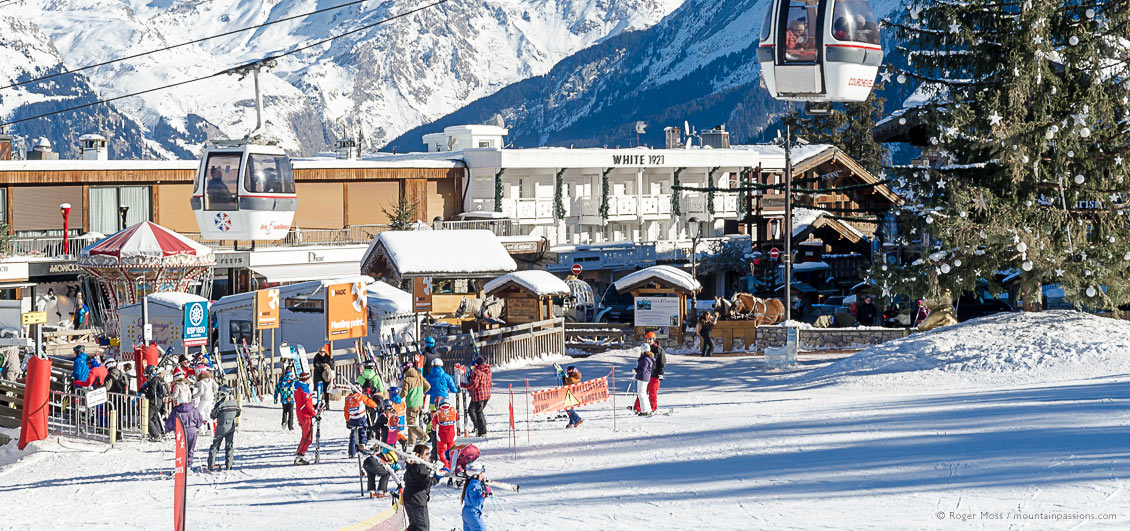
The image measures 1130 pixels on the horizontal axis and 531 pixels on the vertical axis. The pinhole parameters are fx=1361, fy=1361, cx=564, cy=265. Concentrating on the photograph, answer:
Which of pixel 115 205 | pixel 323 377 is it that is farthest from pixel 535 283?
pixel 115 205

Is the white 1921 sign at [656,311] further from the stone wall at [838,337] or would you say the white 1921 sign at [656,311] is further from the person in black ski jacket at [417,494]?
the person in black ski jacket at [417,494]

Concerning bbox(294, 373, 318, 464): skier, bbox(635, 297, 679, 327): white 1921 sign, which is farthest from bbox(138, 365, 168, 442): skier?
bbox(635, 297, 679, 327): white 1921 sign

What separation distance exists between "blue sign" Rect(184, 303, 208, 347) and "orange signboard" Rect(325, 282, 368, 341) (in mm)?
2459

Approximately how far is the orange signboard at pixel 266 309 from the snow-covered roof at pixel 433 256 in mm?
8667

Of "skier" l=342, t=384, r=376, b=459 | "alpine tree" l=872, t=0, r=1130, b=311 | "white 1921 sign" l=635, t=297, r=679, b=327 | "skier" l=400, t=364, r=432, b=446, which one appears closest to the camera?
"skier" l=342, t=384, r=376, b=459

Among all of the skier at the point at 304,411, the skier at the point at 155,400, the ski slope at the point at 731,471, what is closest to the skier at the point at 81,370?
the skier at the point at 155,400

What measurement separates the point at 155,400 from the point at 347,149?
4635 cm

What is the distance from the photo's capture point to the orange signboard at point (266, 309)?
1058 inches

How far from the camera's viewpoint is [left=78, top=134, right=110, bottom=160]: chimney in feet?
192

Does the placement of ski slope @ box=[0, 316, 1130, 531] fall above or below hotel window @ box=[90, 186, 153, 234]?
below

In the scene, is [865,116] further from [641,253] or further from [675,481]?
[675,481]

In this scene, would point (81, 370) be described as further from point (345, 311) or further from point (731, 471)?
point (731, 471)

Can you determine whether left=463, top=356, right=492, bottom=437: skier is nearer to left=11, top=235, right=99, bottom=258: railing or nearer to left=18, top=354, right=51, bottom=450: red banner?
left=18, top=354, right=51, bottom=450: red banner

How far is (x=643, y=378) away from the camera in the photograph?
22.4 m
